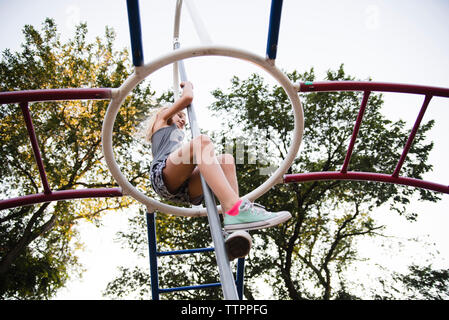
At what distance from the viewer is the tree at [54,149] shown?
746cm

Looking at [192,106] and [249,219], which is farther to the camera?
[192,106]

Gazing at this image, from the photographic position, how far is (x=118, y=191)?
247 centimetres

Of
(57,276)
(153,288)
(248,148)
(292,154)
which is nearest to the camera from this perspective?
(292,154)

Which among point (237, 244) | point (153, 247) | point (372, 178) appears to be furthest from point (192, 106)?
point (372, 178)

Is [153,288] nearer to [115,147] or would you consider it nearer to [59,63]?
[115,147]

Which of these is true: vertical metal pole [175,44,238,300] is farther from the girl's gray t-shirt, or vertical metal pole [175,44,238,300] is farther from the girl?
the girl's gray t-shirt

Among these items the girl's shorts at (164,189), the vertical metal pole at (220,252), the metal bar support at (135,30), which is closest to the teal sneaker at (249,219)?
the vertical metal pole at (220,252)

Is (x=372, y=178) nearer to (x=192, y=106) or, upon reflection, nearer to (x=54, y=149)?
(x=192, y=106)

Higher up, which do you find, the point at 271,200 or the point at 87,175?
the point at 87,175

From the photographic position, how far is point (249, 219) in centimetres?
150

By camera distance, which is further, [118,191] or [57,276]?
[57,276]

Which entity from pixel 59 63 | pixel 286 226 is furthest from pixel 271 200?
pixel 59 63

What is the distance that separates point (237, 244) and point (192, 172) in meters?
0.68
